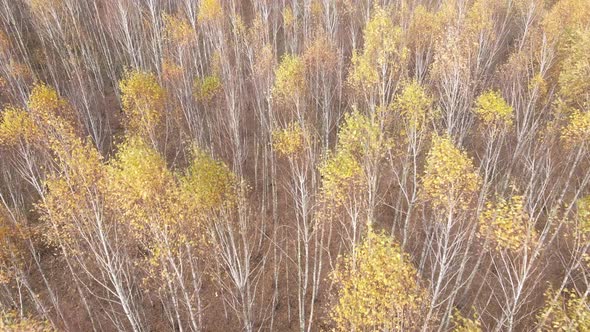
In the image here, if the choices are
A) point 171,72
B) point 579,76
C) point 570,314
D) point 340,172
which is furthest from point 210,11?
point 570,314

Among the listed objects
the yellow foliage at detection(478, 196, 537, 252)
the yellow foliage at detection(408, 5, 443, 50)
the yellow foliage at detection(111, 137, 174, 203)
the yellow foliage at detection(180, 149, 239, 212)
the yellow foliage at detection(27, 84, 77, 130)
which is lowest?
the yellow foliage at detection(478, 196, 537, 252)

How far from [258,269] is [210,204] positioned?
876 centimetres

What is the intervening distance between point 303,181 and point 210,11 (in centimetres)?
2781

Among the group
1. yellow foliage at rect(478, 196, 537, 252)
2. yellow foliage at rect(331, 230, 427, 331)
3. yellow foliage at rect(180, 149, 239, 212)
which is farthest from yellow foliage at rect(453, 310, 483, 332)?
yellow foliage at rect(180, 149, 239, 212)

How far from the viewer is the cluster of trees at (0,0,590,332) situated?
18172mm

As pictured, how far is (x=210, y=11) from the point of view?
39531mm

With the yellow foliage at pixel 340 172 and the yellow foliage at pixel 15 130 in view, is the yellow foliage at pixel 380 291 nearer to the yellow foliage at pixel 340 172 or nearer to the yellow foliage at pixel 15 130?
the yellow foliage at pixel 340 172

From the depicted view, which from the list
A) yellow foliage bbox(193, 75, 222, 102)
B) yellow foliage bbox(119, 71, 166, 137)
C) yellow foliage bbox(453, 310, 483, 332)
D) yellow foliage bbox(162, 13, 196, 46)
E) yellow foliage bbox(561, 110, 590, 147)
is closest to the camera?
yellow foliage bbox(453, 310, 483, 332)

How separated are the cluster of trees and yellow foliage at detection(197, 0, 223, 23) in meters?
0.23

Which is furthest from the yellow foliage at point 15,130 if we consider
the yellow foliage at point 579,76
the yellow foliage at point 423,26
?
the yellow foliage at point 579,76

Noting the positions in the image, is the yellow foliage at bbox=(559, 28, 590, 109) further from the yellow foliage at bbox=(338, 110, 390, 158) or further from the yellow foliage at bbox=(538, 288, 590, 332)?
the yellow foliage at bbox=(538, 288, 590, 332)

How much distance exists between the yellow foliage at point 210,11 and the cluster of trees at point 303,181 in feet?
0.76

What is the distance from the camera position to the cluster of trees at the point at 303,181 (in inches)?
715

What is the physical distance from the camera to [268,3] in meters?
47.9
